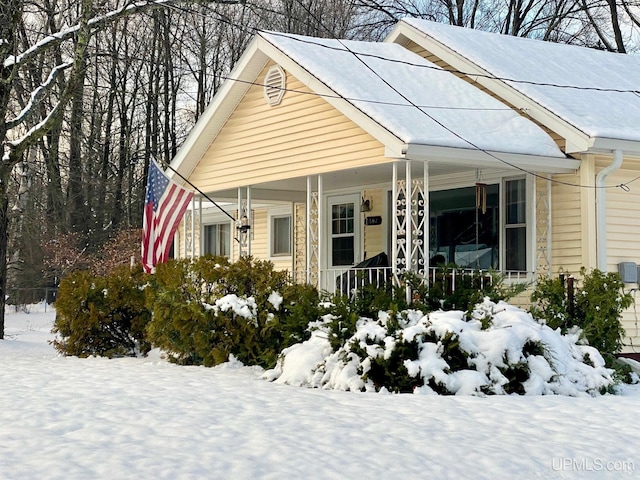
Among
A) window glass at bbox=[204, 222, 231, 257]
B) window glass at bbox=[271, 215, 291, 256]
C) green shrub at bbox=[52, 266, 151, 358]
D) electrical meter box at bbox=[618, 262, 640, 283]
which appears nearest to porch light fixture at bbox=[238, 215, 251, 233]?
green shrub at bbox=[52, 266, 151, 358]

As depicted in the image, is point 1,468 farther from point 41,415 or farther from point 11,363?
point 11,363

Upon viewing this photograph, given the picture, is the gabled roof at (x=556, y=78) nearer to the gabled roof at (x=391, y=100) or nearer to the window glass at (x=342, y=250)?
the gabled roof at (x=391, y=100)

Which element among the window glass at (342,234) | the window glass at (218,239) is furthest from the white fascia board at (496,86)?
the window glass at (218,239)

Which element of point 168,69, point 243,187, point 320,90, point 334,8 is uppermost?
point 334,8

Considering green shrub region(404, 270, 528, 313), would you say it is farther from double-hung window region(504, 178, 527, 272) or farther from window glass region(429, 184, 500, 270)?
window glass region(429, 184, 500, 270)

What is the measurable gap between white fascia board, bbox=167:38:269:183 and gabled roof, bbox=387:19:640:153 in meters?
3.08

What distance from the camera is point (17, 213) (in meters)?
32.7

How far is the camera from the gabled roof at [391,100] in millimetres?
13492

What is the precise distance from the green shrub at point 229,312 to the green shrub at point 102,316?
4.58 ft

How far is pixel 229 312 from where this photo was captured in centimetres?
1286

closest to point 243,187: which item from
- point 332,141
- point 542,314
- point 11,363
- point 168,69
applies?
point 332,141

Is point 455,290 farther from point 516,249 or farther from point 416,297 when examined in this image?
point 516,249

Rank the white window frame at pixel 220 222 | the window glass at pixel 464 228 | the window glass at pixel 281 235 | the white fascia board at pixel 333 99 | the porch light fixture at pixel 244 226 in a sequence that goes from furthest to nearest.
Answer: the white window frame at pixel 220 222 < the window glass at pixel 281 235 < the porch light fixture at pixel 244 226 < the window glass at pixel 464 228 < the white fascia board at pixel 333 99

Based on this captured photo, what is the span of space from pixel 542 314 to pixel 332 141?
415 centimetres
